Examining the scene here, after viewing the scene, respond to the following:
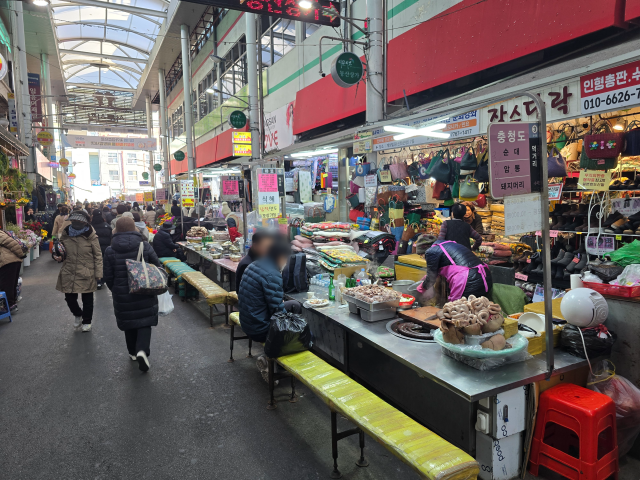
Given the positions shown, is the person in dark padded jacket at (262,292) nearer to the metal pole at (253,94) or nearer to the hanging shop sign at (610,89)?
the hanging shop sign at (610,89)

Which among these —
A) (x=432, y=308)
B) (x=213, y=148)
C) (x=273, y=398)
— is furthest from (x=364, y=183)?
(x=213, y=148)

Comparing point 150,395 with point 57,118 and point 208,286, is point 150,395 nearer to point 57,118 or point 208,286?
point 208,286

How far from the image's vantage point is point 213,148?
62.8 ft

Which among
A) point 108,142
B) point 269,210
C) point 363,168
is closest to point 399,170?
point 363,168

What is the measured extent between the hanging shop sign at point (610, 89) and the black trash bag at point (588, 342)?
242cm

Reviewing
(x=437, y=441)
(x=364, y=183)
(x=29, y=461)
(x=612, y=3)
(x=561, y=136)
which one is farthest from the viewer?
(x=364, y=183)

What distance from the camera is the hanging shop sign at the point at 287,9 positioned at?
5504mm

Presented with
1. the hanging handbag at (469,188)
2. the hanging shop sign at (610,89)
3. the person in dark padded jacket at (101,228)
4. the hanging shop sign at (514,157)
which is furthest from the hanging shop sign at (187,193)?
the hanging shop sign at (514,157)

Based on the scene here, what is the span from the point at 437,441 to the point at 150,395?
10.9ft

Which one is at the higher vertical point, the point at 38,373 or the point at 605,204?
the point at 605,204

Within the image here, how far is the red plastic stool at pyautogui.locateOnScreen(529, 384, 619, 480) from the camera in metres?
2.76

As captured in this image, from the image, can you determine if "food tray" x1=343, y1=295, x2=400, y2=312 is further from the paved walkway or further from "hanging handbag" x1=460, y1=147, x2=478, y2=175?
"hanging handbag" x1=460, y1=147, x2=478, y2=175

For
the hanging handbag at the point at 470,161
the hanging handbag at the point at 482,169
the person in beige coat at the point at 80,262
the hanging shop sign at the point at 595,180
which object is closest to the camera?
the hanging shop sign at the point at 595,180

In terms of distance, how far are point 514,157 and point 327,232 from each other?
467 cm
